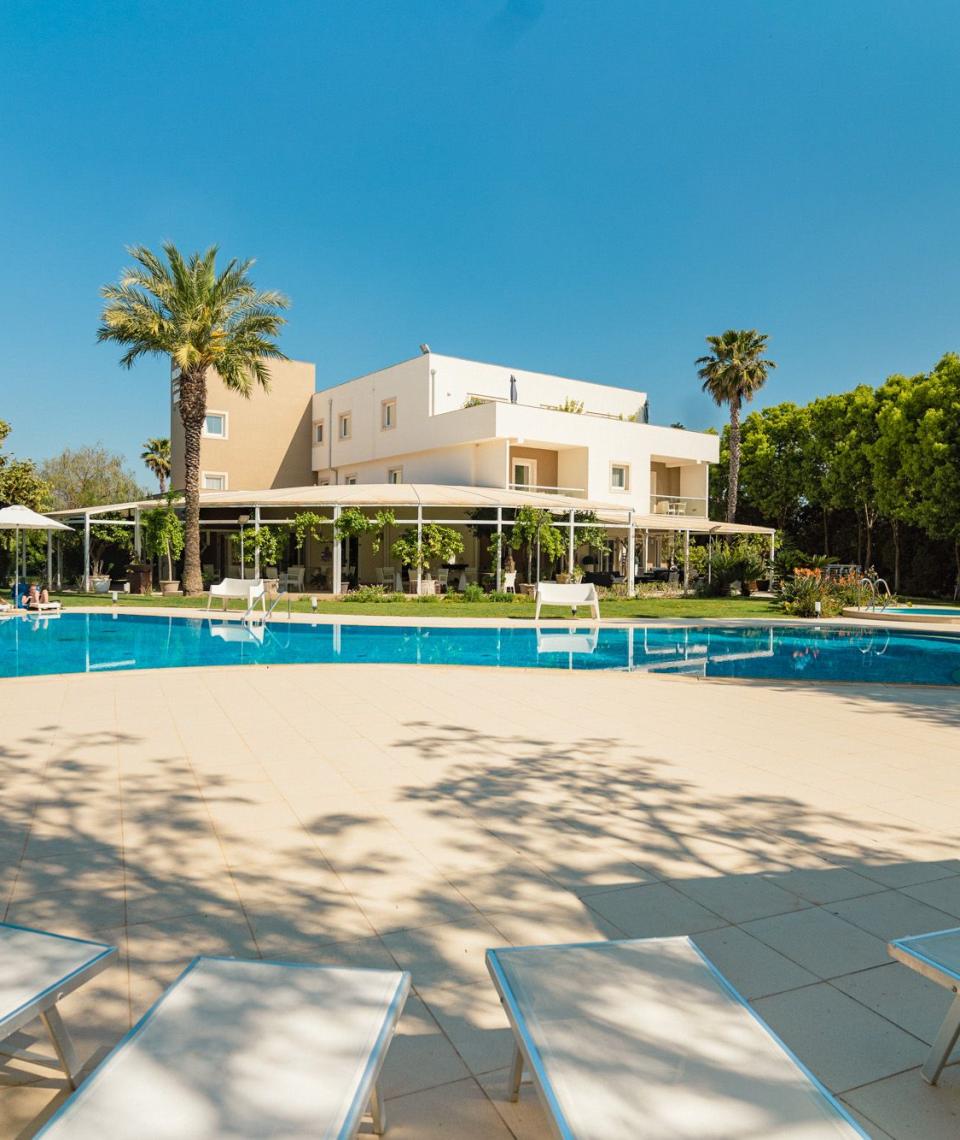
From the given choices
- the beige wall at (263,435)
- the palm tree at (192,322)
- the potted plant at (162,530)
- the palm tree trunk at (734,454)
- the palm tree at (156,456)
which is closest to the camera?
the palm tree at (192,322)

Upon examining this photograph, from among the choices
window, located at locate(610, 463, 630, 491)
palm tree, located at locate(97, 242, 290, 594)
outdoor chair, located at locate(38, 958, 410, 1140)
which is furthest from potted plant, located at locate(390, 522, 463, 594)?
outdoor chair, located at locate(38, 958, 410, 1140)

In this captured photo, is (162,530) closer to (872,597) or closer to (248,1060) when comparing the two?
(872,597)

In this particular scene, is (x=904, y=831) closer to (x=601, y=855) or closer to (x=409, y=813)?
(x=601, y=855)

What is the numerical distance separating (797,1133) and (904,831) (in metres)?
3.41

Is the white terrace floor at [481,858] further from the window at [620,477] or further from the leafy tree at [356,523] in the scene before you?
the window at [620,477]

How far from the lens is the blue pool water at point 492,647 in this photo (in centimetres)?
1267

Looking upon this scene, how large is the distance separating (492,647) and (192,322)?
13908 mm

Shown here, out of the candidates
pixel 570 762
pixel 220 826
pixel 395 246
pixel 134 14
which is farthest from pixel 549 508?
pixel 220 826

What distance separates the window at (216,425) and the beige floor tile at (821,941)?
3265 cm

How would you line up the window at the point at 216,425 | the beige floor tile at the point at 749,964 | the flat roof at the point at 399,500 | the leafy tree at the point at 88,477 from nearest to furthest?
the beige floor tile at the point at 749,964 → the flat roof at the point at 399,500 → the window at the point at 216,425 → the leafy tree at the point at 88,477

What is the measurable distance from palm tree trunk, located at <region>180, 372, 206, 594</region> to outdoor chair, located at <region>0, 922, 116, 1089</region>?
21954 mm

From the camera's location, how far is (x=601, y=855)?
4.00 m

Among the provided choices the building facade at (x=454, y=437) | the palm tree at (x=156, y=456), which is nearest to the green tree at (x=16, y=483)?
the building facade at (x=454, y=437)

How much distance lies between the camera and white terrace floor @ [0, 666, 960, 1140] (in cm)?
244
